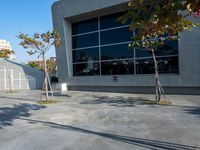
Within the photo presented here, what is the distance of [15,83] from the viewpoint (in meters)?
31.3

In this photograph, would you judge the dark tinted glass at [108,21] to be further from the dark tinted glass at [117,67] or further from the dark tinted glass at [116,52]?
the dark tinted glass at [117,67]

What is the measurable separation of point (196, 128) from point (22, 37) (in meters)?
11.4

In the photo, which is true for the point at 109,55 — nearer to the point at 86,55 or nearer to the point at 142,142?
the point at 86,55

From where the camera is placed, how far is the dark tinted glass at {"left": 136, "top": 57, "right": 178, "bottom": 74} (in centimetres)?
1843

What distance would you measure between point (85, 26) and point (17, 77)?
42.8 feet

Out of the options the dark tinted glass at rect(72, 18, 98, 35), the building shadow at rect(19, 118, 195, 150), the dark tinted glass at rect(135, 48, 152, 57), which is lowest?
the building shadow at rect(19, 118, 195, 150)

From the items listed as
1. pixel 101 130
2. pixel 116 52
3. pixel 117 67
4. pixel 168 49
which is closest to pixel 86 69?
pixel 117 67

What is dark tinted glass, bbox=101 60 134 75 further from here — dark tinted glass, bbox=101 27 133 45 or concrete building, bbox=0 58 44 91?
concrete building, bbox=0 58 44 91

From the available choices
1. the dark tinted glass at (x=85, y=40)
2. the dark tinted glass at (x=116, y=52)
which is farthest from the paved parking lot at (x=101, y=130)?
the dark tinted glass at (x=85, y=40)

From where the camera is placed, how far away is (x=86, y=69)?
2377cm

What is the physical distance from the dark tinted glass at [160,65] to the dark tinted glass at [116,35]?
2.39m

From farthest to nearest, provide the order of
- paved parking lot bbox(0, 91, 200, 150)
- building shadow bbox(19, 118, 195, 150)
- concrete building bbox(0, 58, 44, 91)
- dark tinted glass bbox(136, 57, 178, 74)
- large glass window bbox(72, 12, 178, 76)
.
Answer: concrete building bbox(0, 58, 44, 91)
large glass window bbox(72, 12, 178, 76)
dark tinted glass bbox(136, 57, 178, 74)
paved parking lot bbox(0, 91, 200, 150)
building shadow bbox(19, 118, 195, 150)

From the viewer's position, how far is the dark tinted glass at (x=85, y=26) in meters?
23.3

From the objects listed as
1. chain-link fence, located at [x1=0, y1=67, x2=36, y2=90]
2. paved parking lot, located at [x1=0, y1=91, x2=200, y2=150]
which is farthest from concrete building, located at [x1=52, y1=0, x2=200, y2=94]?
chain-link fence, located at [x1=0, y1=67, x2=36, y2=90]
